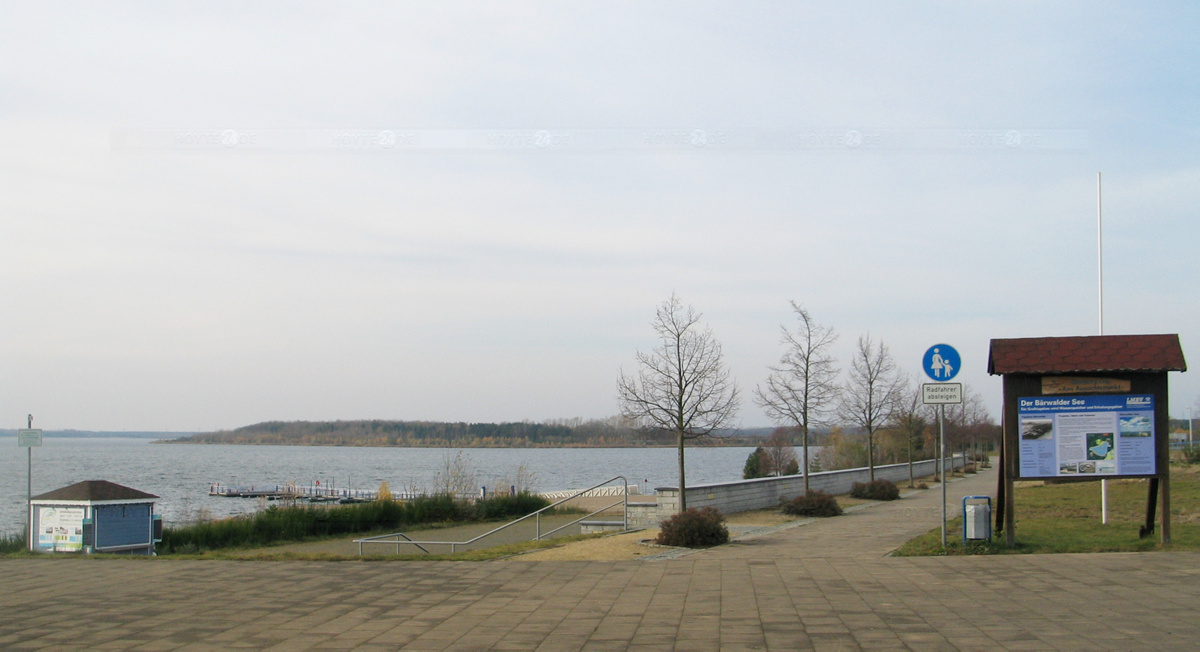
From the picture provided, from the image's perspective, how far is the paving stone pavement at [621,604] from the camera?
734 centimetres

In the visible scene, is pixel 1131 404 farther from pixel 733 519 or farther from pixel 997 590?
pixel 733 519

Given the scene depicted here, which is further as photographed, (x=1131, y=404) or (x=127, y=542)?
(x=127, y=542)

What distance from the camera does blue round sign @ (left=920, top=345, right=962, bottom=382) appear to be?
39.2ft

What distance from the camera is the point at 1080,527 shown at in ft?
49.4

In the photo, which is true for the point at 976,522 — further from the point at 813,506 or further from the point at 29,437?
the point at 29,437

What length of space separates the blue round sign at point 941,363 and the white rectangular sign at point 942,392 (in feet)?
0.63

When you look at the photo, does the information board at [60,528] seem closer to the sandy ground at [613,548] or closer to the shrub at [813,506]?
the sandy ground at [613,548]

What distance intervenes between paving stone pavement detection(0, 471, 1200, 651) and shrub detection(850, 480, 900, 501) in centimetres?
1451

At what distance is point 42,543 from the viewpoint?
677 inches

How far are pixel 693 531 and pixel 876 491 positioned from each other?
548 inches

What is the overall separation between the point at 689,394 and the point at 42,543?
43.8 ft

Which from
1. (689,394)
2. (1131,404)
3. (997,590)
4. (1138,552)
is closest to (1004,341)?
(1131,404)

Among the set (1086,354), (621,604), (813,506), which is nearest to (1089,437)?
(1086,354)

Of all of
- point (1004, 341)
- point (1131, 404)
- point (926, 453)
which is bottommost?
point (926, 453)
